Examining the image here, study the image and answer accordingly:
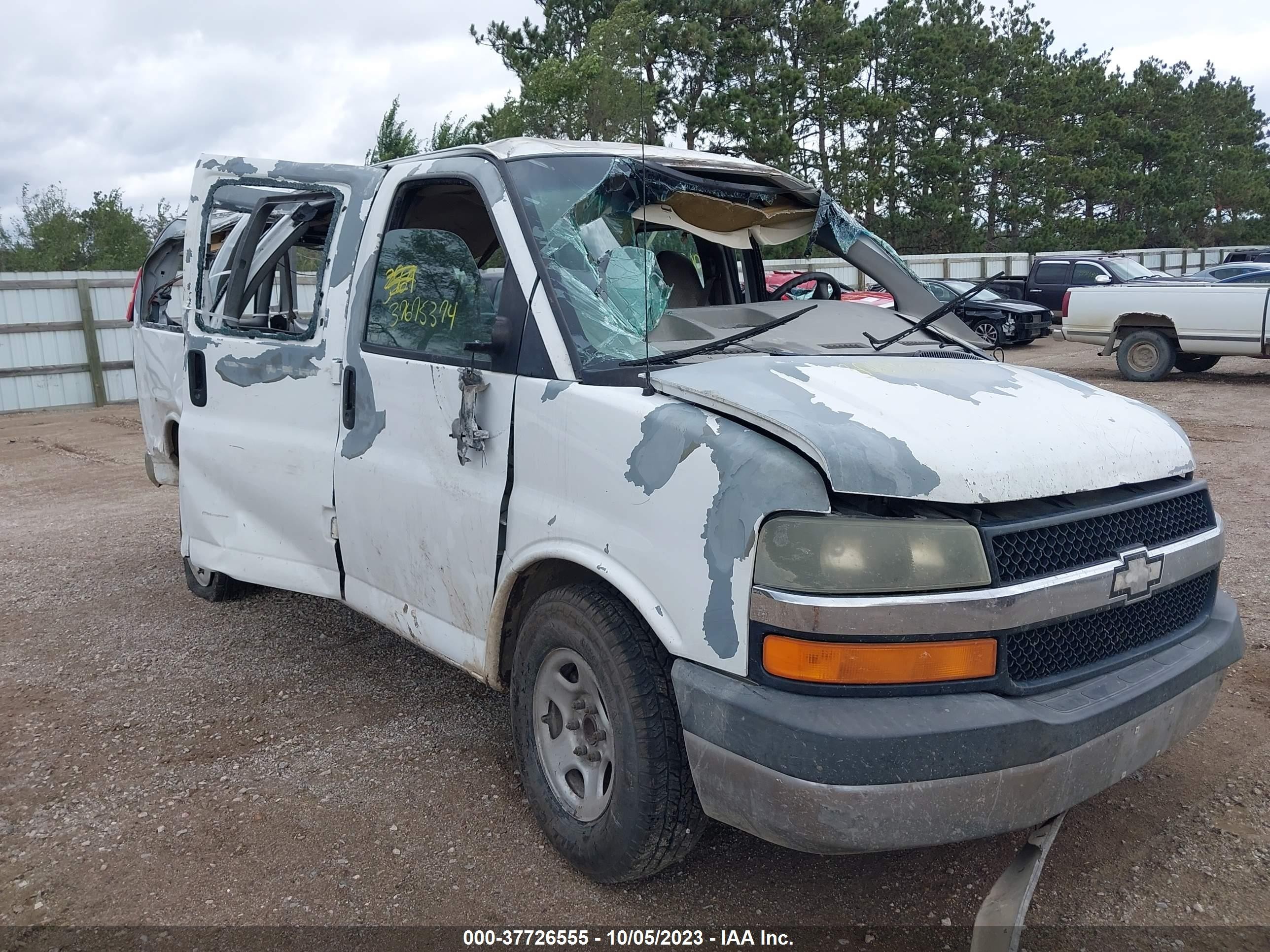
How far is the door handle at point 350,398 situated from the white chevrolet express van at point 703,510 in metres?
0.01

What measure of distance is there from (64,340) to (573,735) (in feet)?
50.4

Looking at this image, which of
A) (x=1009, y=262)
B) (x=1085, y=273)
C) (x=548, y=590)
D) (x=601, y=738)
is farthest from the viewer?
(x=1009, y=262)

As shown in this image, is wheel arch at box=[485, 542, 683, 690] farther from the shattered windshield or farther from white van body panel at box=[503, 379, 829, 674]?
the shattered windshield

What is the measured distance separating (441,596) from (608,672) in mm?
953

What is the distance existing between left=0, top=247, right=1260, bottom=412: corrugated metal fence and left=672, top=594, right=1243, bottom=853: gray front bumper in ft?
41.0

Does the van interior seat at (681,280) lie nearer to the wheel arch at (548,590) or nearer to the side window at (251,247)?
the wheel arch at (548,590)

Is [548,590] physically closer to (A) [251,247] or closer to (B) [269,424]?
(B) [269,424]

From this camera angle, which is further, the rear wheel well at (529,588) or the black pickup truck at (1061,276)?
the black pickup truck at (1061,276)

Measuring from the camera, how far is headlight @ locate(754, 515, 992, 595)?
7.69ft

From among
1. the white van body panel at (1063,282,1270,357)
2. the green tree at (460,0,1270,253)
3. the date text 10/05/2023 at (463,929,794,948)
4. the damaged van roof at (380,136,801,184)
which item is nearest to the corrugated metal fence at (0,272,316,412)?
the green tree at (460,0,1270,253)

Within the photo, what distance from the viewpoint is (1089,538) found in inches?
102

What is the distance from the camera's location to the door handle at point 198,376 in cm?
453

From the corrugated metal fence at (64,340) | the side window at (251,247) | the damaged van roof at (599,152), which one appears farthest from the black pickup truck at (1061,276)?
the side window at (251,247)

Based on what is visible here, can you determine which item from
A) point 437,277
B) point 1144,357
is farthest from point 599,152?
point 1144,357
